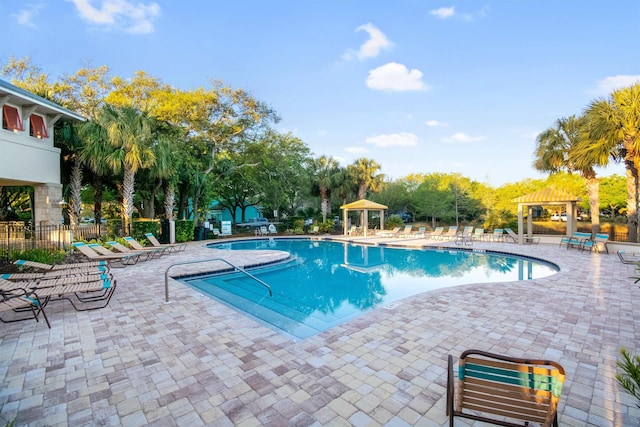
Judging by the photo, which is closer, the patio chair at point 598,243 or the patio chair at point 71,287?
the patio chair at point 71,287

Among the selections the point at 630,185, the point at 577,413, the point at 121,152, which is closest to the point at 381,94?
the point at 630,185

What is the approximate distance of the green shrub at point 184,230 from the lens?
17953 mm

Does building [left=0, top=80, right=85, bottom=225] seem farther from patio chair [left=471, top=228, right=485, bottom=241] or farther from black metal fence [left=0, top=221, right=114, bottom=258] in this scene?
patio chair [left=471, top=228, right=485, bottom=241]

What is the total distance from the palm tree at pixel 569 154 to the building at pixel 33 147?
21.9 metres

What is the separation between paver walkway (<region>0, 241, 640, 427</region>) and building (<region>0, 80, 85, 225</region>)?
360 inches

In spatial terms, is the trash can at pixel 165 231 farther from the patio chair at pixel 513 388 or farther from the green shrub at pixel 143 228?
the patio chair at pixel 513 388

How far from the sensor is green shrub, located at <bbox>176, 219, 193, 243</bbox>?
17953 millimetres

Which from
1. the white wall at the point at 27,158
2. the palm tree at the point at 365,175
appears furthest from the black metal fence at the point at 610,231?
the white wall at the point at 27,158

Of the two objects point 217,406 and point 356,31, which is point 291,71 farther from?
point 217,406

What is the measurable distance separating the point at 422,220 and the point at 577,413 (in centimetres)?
3099

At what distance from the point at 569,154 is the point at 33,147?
22.9m

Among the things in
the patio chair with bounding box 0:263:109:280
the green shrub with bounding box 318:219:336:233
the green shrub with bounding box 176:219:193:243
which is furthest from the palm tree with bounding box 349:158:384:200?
the patio chair with bounding box 0:263:109:280

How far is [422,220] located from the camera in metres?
32.3

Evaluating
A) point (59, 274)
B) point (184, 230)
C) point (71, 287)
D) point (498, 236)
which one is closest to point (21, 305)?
point (71, 287)
